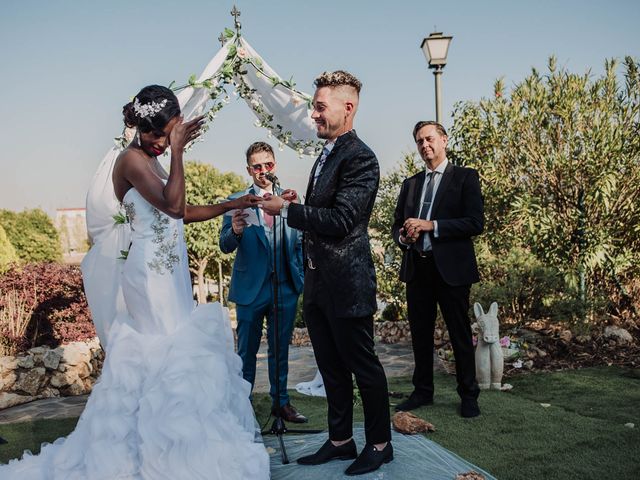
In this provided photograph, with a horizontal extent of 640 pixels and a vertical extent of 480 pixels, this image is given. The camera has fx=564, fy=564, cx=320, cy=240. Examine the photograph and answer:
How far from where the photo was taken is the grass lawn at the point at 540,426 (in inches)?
135

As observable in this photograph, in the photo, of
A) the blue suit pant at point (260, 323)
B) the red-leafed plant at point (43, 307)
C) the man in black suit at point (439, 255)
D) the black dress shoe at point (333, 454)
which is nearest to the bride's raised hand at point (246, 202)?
the blue suit pant at point (260, 323)

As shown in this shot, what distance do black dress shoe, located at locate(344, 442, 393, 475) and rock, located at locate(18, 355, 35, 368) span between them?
4.62m

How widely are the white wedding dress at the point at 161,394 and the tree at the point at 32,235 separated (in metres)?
15.9

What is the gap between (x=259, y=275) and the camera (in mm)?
4574

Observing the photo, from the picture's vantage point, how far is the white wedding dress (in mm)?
2729

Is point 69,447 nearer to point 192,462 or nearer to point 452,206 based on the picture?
point 192,462

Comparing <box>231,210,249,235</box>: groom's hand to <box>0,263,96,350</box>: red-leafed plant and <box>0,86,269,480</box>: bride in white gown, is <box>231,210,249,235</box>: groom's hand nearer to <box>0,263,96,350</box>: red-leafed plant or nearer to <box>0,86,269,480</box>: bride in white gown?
<box>0,86,269,480</box>: bride in white gown

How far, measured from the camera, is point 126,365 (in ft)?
9.70

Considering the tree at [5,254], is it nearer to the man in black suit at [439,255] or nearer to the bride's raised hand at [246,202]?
the bride's raised hand at [246,202]

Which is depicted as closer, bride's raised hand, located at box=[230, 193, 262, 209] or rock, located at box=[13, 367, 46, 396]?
bride's raised hand, located at box=[230, 193, 262, 209]

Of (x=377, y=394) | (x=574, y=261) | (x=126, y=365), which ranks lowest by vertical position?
(x=377, y=394)

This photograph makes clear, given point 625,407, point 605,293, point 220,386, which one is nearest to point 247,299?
point 220,386

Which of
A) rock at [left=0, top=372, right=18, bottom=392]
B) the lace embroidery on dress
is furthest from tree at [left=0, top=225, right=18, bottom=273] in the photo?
the lace embroidery on dress

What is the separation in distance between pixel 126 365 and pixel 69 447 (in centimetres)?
56
